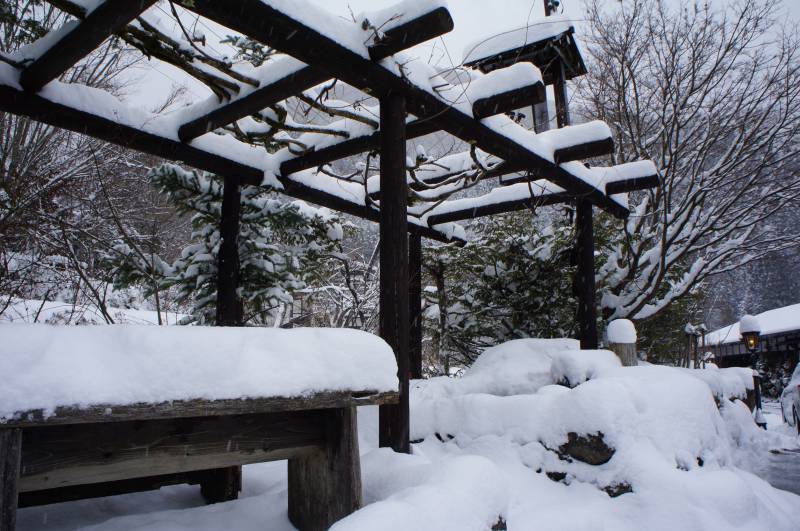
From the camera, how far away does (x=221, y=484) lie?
10.3 feet

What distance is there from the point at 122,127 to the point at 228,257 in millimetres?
1466

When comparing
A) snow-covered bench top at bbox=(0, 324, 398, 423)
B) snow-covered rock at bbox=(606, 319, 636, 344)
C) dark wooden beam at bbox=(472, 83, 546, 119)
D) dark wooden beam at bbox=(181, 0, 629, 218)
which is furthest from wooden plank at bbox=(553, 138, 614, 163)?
snow-covered bench top at bbox=(0, 324, 398, 423)

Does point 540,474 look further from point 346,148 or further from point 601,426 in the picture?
point 346,148

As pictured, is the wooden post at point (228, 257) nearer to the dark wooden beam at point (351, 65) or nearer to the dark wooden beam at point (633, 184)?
the dark wooden beam at point (351, 65)

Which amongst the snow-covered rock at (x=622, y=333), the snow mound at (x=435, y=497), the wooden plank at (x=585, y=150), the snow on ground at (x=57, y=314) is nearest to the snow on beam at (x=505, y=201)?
the wooden plank at (x=585, y=150)

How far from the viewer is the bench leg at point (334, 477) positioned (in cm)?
227

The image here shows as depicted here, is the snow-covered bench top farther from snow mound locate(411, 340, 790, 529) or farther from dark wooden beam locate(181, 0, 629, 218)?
snow mound locate(411, 340, 790, 529)

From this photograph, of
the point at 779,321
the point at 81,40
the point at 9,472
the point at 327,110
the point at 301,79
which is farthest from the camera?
the point at 779,321

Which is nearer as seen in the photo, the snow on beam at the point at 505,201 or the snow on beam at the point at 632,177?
the snow on beam at the point at 632,177

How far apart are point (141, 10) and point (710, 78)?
26.0 feet

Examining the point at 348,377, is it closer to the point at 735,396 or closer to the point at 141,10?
the point at 141,10

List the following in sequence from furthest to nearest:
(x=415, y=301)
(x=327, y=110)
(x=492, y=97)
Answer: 1. (x=415, y=301)
2. (x=327, y=110)
3. (x=492, y=97)

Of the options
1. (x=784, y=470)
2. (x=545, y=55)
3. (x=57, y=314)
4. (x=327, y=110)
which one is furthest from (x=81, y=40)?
(x=784, y=470)

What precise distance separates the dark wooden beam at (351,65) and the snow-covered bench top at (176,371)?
165cm
